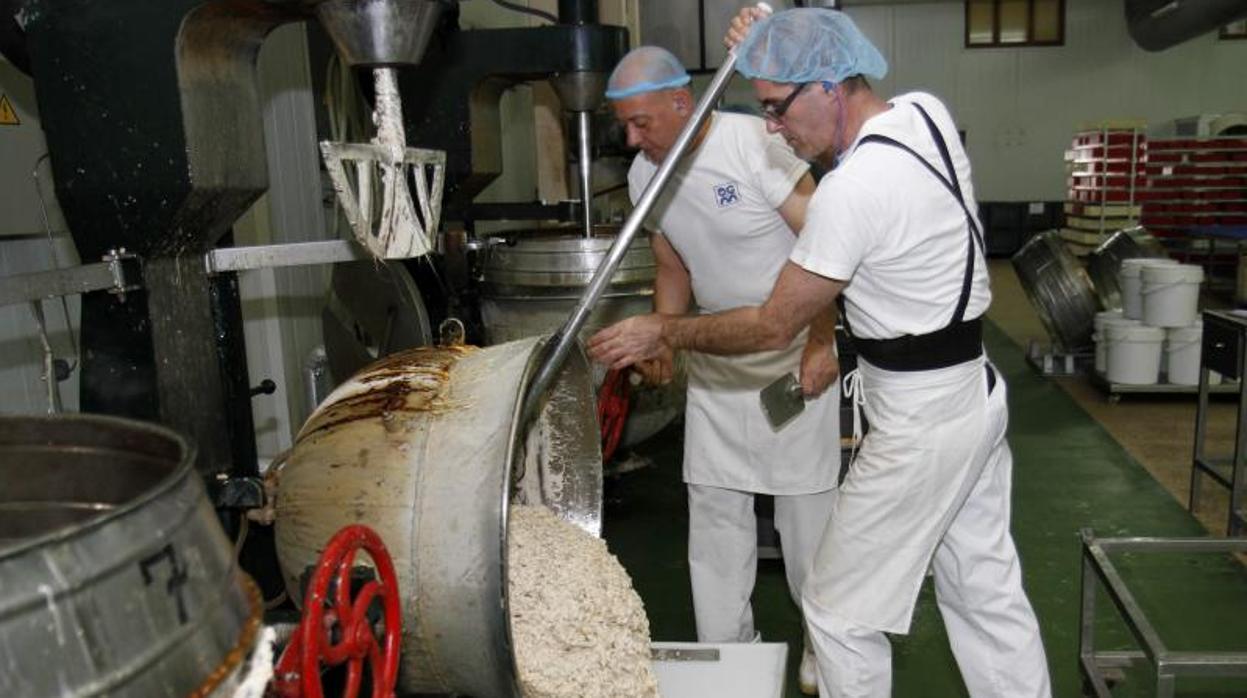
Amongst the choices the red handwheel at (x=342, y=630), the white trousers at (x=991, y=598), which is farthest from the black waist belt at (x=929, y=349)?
the red handwheel at (x=342, y=630)

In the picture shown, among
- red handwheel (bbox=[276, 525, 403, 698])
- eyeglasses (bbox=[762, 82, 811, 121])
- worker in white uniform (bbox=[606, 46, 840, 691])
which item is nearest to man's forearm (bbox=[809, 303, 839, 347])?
worker in white uniform (bbox=[606, 46, 840, 691])

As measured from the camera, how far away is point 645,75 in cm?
210

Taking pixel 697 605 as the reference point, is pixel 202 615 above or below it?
above

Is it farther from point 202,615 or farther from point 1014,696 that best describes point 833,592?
point 202,615

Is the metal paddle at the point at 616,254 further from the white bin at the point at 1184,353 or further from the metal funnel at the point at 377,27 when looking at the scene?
the white bin at the point at 1184,353

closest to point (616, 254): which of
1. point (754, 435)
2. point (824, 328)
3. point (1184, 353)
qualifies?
point (824, 328)

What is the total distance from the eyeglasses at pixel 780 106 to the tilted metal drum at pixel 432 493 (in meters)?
0.58

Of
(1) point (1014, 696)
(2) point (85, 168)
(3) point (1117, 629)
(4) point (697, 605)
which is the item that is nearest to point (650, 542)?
(4) point (697, 605)

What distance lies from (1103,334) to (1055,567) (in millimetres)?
2388

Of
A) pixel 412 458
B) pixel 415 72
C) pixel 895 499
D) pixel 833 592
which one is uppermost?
pixel 415 72

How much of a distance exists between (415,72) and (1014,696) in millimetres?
2038

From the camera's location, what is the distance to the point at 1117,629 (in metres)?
2.56

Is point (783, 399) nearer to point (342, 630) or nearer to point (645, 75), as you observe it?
point (645, 75)

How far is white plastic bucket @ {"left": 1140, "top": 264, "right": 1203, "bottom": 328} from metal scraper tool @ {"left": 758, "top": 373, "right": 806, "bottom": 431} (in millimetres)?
3238
